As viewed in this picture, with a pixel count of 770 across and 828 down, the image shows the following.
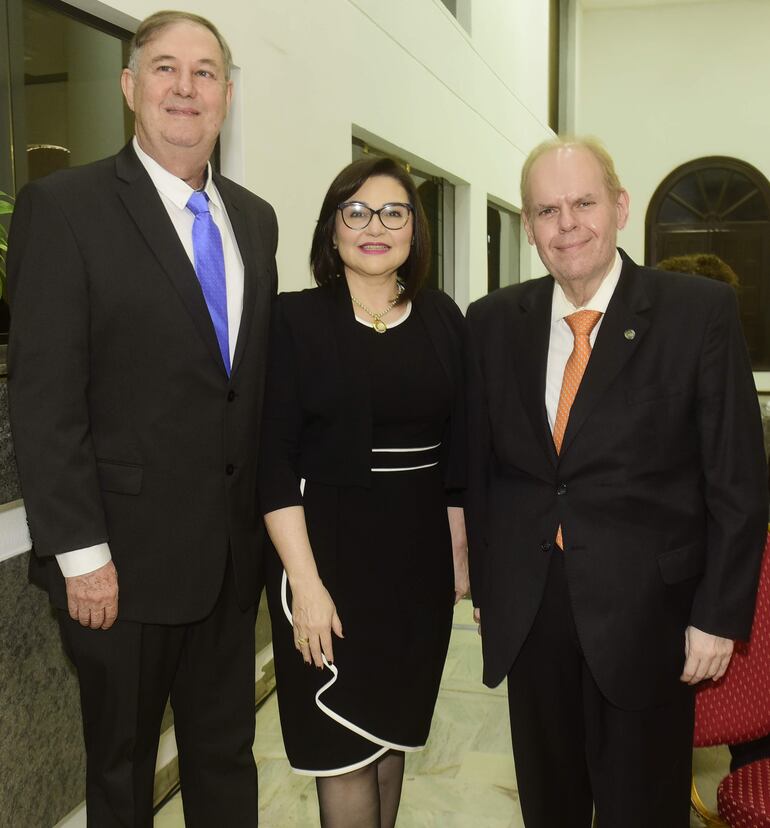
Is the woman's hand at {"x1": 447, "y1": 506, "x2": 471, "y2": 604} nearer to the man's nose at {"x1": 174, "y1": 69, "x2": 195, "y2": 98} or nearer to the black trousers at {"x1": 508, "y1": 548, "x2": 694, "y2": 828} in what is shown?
the black trousers at {"x1": 508, "y1": 548, "x2": 694, "y2": 828}

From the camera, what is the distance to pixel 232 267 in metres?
2.07

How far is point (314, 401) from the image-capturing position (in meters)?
2.06

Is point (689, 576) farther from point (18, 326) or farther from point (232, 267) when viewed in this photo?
point (18, 326)

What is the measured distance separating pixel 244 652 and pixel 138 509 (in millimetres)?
503

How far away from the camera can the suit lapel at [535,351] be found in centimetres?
191

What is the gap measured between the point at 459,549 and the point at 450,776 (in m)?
1.30

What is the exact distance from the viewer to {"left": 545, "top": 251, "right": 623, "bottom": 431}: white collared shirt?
1.93m

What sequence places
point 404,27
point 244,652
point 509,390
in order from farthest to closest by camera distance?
point 404,27, point 244,652, point 509,390

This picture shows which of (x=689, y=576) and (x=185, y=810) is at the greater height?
(x=689, y=576)

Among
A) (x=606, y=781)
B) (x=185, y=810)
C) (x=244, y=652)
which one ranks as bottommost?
(x=185, y=810)

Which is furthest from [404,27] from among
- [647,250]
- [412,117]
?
[647,250]

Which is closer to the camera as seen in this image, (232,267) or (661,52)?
(232,267)

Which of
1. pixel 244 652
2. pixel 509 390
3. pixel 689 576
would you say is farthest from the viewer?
pixel 244 652

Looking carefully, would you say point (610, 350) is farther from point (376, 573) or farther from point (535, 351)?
point (376, 573)
